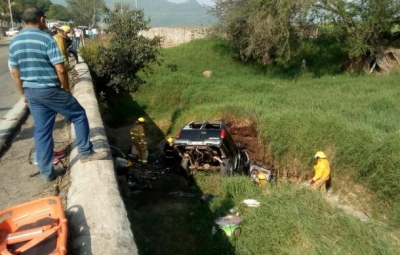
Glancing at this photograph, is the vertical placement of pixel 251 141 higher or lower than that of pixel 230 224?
lower

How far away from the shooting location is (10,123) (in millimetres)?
6738

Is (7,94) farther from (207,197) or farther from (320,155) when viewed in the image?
(320,155)

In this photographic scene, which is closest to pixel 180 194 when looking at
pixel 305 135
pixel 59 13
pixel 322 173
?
pixel 322 173

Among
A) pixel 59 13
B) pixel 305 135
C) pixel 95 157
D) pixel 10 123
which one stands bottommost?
pixel 59 13

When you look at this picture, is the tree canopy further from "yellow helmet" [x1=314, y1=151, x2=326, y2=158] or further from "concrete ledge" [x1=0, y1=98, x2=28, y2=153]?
"concrete ledge" [x1=0, y1=98, x2=28, y2=153]

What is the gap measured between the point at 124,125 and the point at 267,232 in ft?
34.3

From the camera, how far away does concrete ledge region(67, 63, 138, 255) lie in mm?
3113

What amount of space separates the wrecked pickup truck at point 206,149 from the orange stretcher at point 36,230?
6.63 m

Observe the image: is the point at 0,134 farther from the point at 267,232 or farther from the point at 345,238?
the point at 345,238

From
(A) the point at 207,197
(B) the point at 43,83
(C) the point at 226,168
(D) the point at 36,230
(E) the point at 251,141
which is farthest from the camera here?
(E) the point at 251,141

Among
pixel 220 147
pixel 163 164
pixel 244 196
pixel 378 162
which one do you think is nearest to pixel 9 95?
pixel 163 164

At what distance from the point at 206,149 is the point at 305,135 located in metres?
3.12

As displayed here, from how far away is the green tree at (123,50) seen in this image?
14.0 m

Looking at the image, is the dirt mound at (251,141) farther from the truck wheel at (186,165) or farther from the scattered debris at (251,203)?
the scattered debris at (251,203)
